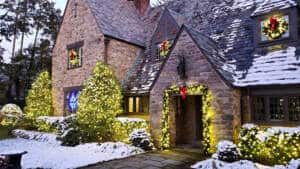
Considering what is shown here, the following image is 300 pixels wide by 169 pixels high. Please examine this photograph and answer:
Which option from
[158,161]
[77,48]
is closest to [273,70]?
[158,161]

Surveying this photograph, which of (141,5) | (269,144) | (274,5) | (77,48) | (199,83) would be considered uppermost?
(141,5)

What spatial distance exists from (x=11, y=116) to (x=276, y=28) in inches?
724

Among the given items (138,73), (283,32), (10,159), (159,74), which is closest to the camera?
(10,159)

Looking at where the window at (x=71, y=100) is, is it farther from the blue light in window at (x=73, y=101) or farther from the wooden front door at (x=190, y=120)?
the wooden front door at (x=190, y=120)

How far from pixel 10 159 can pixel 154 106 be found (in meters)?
6.08

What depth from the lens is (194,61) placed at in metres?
11.0

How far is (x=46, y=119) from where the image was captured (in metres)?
16.8

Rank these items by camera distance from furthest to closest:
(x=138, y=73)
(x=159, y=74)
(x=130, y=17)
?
(x=130, y=17) → (x=138, y=73) → (x=159, y=74)

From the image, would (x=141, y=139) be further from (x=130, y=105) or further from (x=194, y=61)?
(x=194, y=61)

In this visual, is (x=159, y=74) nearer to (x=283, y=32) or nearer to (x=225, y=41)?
(x=225, y=41)

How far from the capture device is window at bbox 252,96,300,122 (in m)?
9.27

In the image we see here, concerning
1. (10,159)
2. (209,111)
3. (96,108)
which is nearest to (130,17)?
(96,108)

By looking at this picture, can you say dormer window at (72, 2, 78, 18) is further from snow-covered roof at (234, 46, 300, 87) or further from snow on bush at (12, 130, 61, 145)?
snow-covered roof at (234, 46, 300, 87)

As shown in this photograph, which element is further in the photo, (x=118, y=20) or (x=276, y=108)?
(x=118, y=20)
